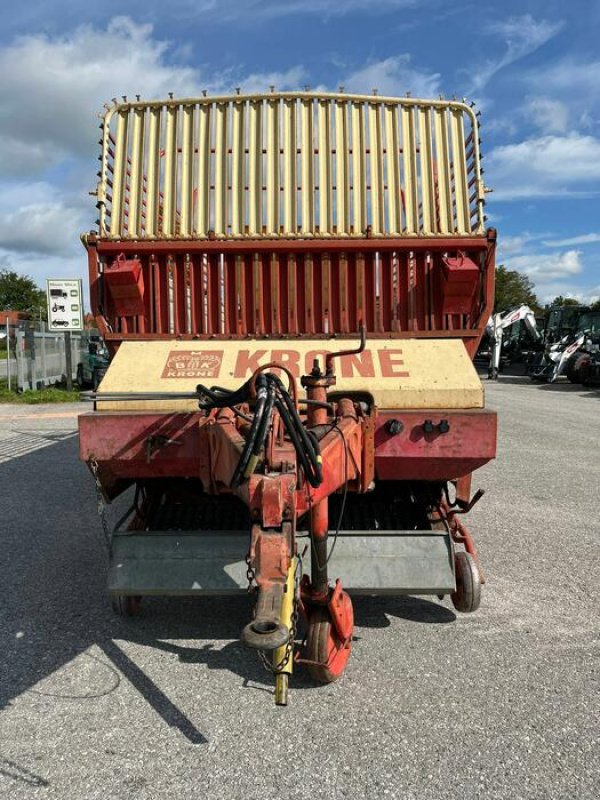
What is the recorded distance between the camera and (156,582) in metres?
3.67

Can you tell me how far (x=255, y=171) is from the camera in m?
5.14

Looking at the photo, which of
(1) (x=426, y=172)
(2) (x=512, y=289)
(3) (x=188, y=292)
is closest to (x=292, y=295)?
(3) (x=188, y=292)

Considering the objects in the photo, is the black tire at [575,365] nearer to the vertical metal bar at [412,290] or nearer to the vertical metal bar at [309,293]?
the vertical metal bar at [412,290]

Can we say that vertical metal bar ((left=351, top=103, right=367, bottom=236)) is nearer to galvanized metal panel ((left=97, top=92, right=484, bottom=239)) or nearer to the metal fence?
galvanized metal panel ((left=97, top=92, right=484, bottom=239))

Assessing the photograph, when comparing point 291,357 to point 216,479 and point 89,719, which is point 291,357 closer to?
point 216,479

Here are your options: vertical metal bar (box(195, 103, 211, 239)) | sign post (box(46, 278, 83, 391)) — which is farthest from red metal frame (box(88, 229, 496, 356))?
sign post (box(46, 278, 83, 391))

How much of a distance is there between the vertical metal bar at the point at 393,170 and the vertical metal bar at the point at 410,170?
6cm

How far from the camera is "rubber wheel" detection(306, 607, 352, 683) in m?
3.25

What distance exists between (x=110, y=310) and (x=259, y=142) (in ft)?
5.86

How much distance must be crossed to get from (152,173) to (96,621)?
3.23 metres

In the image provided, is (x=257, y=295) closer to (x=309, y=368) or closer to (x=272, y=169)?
(x=309, y=368)

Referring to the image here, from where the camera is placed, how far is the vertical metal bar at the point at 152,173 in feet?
16.7

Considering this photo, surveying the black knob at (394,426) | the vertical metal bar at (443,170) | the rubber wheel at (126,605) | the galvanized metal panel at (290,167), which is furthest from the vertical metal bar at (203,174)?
the rubber wheel at (126,605)

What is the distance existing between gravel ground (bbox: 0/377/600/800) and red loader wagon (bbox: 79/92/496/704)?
0.29m
